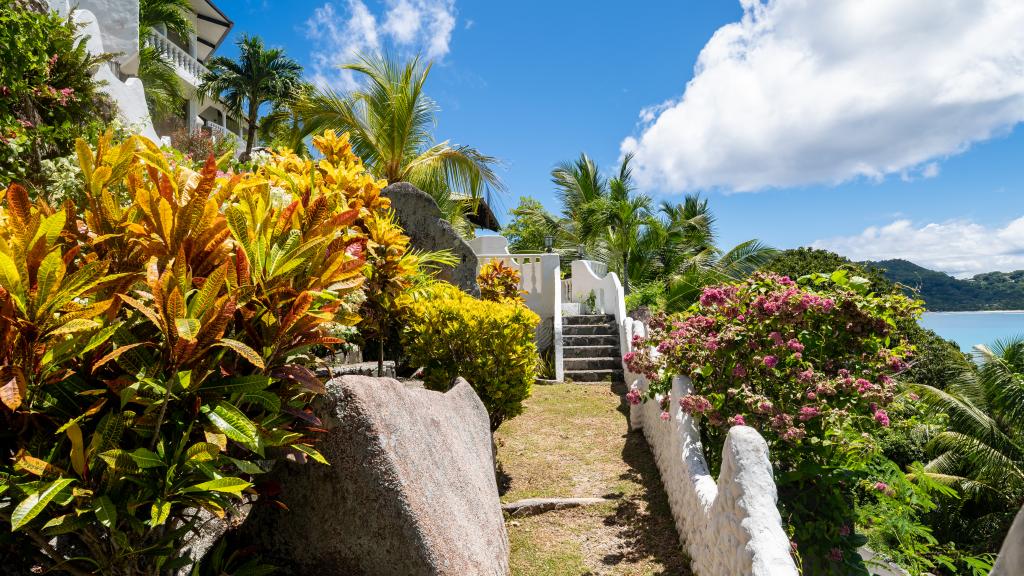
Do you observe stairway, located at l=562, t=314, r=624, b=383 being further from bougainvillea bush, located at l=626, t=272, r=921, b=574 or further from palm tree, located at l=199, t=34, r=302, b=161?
palm tree, located at l=199, t=34, r=302, b=161

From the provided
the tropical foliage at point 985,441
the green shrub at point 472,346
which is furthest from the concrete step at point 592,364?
the tropical foliage at point 985,441

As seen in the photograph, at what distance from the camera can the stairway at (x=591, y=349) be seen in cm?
1030

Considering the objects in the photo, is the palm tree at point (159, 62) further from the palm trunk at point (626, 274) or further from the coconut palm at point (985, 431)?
the coconut palm at point (985, 431)

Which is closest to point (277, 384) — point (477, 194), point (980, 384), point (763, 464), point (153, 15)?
point (763, 464)

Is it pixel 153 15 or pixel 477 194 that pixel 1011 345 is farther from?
pixel 153 15

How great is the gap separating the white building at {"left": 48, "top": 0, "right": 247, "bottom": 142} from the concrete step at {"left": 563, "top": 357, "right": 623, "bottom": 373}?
761 centimetres

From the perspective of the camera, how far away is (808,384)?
3.94 m

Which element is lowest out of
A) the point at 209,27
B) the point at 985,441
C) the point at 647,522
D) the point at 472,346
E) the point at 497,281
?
the point at 985,441

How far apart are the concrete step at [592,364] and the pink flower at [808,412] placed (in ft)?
22.1

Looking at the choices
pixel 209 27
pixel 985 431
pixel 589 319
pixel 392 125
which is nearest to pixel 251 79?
pixel 209 27

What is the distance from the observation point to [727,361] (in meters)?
4.48

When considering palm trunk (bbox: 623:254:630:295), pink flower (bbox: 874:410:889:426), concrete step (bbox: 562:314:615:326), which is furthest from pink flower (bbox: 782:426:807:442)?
palm trunk (bbox: 623:254:630:295)

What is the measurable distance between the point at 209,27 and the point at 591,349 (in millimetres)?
23016

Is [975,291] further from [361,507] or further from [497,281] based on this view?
[361,507]
